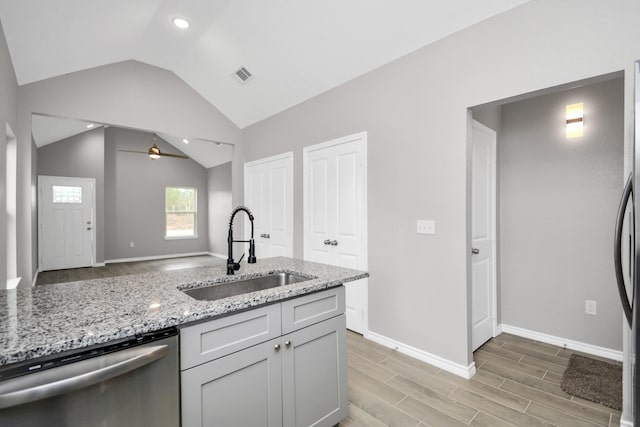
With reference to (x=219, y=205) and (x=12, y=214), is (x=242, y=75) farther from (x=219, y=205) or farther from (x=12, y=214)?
(x=219, y=205)

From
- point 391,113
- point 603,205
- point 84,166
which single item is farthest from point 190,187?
point 603,205

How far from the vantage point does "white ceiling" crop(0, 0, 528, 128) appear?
8.13 feet

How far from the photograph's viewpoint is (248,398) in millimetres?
1375

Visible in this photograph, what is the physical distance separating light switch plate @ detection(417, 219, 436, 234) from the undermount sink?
1.32m

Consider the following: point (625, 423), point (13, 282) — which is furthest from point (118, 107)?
point (625, 423)

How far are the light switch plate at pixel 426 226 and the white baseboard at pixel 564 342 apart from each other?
5.01 ft

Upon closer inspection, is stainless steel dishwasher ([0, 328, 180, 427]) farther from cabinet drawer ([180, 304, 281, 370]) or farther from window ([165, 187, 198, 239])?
window ([165, 187, 198, 239])

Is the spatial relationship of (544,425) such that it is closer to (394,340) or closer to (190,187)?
(394,340)

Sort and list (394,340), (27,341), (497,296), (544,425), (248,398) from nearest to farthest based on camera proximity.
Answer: (27,341)
(248,398)
(544,425)
(394,340)
(497,296)

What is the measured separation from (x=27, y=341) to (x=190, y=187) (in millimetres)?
8817

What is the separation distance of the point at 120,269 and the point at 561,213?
26.5 feet

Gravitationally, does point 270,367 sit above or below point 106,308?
below

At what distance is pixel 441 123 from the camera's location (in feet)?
8.52

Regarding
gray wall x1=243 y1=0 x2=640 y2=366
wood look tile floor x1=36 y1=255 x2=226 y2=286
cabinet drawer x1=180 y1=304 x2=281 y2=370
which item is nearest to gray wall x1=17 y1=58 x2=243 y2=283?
wood look tile floor x1=36 y1=255 x2=226 y2=286
